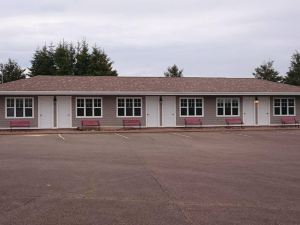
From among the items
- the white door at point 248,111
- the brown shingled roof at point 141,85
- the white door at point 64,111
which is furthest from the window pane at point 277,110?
the white door at point 64,111

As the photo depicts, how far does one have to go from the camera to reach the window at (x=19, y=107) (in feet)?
98.8

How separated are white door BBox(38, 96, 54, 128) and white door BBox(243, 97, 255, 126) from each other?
1510 cm

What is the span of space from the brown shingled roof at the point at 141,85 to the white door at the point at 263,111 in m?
0.82

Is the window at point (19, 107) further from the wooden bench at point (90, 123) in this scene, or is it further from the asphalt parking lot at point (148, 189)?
the asphalt parking lot at point (148, 189)

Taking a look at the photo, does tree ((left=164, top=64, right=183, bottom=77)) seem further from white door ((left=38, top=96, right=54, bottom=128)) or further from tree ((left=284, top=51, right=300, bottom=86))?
white door ((left=38, top=96, right=54, bottom=128))

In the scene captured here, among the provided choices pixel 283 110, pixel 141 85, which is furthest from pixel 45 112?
pixel 283 110

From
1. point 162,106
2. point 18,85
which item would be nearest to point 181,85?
point 162,106

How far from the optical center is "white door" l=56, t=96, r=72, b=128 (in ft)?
101

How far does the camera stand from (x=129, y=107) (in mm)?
32000

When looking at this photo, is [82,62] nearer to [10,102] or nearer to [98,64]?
[98,64]

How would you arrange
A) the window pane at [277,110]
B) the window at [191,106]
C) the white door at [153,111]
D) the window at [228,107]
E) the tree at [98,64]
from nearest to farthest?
the white door at [153,111]
the window at [191,106]
the window at [228,107]
the window pane at [277,110]
the tree at [98,64]

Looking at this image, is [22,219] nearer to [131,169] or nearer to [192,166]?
[131,169]

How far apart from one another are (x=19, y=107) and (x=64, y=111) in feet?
10.4

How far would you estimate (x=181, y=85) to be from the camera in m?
34.4
